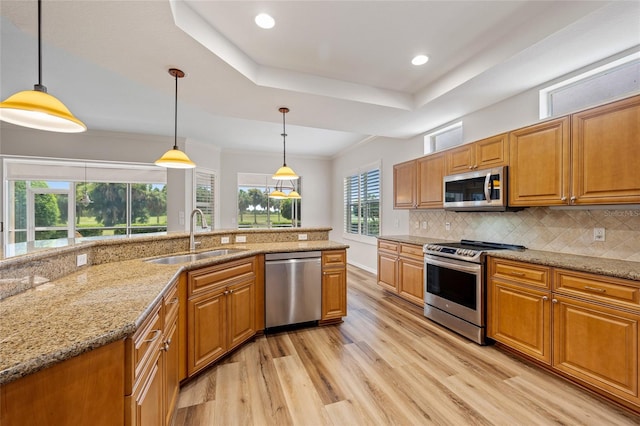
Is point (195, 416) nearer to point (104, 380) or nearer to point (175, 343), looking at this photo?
point (175, 343)

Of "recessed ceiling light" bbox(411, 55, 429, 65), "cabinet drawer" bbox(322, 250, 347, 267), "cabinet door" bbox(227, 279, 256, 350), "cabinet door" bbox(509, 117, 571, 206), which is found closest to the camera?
"cabinet door" bbox(509, 117, 571, 206)

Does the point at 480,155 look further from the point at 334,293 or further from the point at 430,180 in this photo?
the point at 334,293

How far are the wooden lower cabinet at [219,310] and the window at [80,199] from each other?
3.75 metres

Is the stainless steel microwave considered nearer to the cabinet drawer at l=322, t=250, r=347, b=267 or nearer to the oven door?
the oven door

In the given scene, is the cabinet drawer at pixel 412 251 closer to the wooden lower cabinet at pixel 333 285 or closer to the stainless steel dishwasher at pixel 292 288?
the wooden lower cabinet at pixel 333 285

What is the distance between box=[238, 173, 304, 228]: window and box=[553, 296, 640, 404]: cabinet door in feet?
18.7

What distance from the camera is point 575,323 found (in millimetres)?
2002

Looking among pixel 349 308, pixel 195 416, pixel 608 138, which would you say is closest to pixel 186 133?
pixel 349 308

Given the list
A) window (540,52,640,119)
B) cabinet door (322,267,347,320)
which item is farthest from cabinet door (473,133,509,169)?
cabinet door (322,267,347,320)

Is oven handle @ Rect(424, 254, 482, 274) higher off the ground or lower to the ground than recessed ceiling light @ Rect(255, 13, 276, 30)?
lower

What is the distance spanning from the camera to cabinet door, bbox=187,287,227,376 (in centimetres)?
204

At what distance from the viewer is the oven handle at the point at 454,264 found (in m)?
2.70

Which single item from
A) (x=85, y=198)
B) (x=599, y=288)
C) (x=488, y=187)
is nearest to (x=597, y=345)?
(x=599, y=288)

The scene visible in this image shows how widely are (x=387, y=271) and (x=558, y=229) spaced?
7.07 feet
